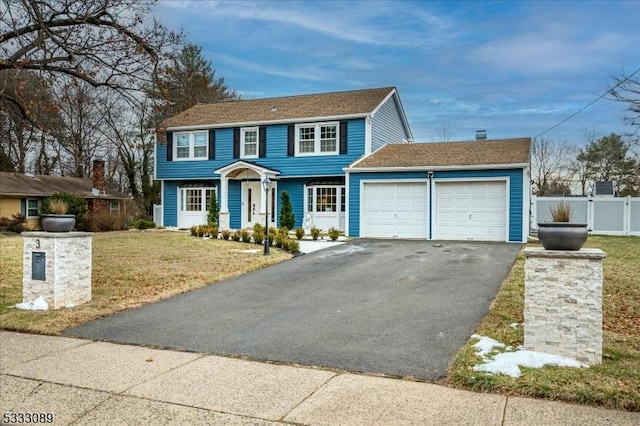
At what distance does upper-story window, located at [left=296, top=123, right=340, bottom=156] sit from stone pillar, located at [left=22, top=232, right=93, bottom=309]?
582 inches

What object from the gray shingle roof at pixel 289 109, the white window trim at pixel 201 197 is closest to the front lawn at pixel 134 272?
the white window trim at pixel 201 197

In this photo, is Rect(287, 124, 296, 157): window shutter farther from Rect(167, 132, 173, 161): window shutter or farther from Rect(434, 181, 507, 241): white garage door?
Rect(434, 181, 507, 241): white garage door

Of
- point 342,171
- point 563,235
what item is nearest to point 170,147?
point 342,171

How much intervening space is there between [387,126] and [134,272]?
15.9 meters

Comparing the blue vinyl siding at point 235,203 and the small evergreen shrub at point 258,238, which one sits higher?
the blue vinyl siding at point 235,203

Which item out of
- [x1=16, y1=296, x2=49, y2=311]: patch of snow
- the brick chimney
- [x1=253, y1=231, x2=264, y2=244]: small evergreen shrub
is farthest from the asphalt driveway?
the brick chimney

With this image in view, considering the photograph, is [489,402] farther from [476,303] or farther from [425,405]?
[476,303]

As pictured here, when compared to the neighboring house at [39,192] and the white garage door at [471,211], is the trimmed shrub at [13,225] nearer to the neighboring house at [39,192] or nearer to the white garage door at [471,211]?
the neighboring house at [39,192]

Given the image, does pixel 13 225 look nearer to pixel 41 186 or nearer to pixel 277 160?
pixel 41 186

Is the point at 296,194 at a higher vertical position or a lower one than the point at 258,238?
higher

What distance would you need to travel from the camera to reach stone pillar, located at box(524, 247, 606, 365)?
5.11 metres

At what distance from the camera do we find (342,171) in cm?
2162

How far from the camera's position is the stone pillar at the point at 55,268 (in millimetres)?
8039

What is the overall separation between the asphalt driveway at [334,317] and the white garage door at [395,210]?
663 cm
